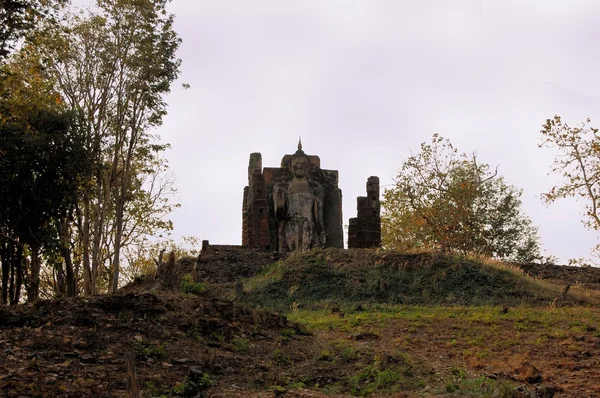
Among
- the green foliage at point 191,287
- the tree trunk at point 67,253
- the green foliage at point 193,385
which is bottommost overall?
the green foliage at point 193,385

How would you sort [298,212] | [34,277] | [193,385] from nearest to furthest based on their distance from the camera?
[193,385] < [34,277] < [298,212]

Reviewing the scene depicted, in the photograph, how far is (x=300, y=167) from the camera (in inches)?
1022

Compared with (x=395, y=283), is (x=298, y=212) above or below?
above

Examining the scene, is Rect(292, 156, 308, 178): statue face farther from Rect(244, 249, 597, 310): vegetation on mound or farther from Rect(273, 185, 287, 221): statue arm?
Rect(244, 249, 597, 310): vegetation on mound

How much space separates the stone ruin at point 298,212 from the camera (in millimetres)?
25234

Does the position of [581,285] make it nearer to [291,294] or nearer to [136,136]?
[291,294]

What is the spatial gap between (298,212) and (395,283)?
270 inches

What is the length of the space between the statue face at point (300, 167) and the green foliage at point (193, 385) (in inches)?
625

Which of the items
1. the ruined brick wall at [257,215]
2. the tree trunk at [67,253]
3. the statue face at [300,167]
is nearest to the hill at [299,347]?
the tree trunk at [67,253]

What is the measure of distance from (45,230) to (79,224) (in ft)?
12.7

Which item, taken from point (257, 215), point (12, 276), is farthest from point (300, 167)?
point (12, 276)

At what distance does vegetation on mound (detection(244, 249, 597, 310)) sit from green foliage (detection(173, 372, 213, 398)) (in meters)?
7.23

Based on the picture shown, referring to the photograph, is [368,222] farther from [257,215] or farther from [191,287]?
[191,287]

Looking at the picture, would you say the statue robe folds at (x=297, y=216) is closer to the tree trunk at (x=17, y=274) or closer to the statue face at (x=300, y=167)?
the statue face at (x=300, y=167)
